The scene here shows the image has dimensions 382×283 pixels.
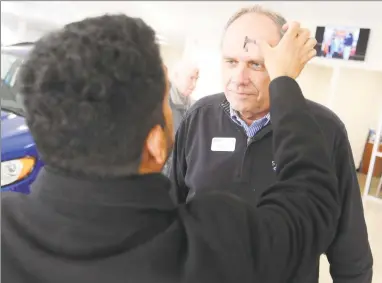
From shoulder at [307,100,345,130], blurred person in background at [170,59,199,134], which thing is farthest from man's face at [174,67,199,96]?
shoulder at [307,100,345,130]

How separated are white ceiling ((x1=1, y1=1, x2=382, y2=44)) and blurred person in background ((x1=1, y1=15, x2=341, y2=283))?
317 mm

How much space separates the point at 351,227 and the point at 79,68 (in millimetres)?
772

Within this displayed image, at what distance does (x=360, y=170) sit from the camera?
3.27 feet

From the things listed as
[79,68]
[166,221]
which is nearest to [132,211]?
[166,221]

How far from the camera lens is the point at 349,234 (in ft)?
3.00

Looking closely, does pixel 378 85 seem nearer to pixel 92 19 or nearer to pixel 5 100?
pixel 92 19

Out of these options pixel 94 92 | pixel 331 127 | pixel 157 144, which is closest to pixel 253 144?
pixel 331 127

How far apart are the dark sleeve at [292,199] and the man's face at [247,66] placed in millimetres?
252

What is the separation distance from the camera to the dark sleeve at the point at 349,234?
877 mm

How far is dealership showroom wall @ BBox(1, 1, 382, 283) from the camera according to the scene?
2.70ft

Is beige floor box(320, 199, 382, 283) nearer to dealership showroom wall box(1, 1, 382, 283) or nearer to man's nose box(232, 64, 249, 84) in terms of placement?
dealership showroom wall box(1, 1, 382, 283)

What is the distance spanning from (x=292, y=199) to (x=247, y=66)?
0.44 metres

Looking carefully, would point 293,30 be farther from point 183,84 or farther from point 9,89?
point 9,89

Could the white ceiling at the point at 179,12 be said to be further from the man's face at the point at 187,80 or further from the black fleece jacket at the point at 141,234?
the black fleece jacket at the point at 141,234
